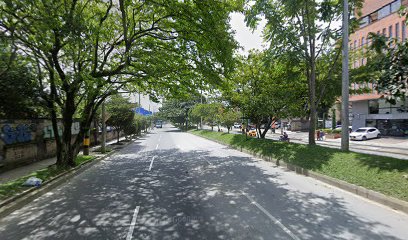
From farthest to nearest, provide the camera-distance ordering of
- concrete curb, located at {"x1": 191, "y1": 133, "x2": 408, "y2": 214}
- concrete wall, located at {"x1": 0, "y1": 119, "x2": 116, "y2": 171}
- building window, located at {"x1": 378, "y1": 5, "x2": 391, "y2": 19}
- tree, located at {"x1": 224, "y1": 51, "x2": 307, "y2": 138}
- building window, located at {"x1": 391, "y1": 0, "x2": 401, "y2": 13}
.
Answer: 1. building window, located at {"x1": 378, "y1": 5, "x2": 391, "y2": 19}
2. building window, located at {"x1": 391, "y1": 0, "x2": 401, "y2": 13}
3. tree, located at {"x1": 224, "y1": 51, "x2": 307, "y2": 138}
4. concrete wall, located at {"x1": 0, "y1": 119, "x2": 116, "y2": 171}
5. concrete curb, located at {"x1": 191, "y1": 133, "x2": 408, "y2": 214}

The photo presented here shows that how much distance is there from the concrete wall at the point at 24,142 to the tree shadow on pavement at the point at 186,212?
4.56m

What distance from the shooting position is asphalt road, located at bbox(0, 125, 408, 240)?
16.6 ft

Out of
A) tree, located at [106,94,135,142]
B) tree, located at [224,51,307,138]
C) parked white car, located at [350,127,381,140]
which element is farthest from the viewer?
parked white car, located at [350,127,381,140]

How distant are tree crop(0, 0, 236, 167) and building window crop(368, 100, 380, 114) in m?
35.2

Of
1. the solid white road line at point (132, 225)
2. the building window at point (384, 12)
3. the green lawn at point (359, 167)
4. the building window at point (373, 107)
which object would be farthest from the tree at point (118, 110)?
the building window at point (384, 12)

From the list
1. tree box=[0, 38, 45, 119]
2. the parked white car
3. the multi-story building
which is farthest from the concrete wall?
the multi-story building

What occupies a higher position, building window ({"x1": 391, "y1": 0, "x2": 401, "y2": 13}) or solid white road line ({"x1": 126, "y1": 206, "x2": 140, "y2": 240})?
building window ({"x1": 391, "y1": 0, "x2": 401, "y2": 13})

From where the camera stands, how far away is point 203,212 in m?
6.19

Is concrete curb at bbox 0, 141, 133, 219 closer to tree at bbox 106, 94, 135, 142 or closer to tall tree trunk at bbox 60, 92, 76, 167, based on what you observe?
tall tree trunk at bbox 60, 92, 76, 167

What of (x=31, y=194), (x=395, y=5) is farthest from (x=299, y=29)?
(x=395, y=5)

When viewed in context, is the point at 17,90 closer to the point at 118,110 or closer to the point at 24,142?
the point at 24,142

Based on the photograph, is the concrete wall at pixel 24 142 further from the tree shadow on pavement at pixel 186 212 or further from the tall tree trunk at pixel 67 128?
the tree shadow on pavement at pixel 186 212

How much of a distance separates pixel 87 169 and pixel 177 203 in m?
8.07

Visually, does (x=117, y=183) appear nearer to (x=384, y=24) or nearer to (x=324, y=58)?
(x=324, y=58)
